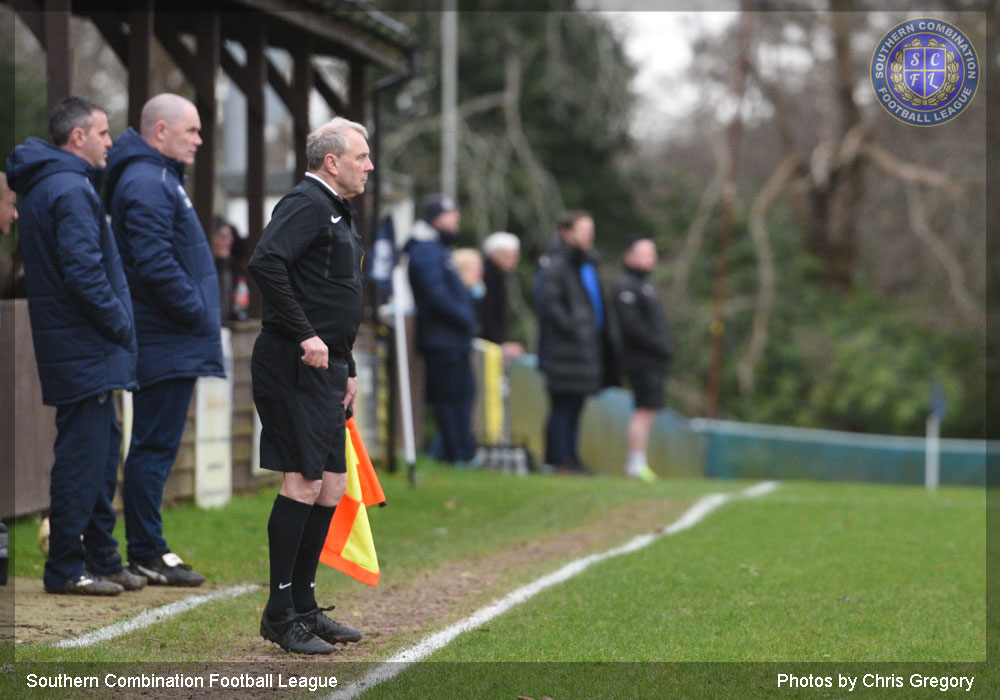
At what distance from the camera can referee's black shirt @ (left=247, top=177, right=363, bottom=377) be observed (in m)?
4.97

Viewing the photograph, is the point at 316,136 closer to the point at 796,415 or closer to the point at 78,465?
the point at 78,465

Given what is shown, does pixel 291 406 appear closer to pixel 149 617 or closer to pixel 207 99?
pixel 149 617

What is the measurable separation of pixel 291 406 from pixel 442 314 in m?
7.30

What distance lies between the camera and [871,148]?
25.2 meters

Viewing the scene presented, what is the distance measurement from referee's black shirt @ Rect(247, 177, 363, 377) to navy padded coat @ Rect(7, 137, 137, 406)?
3.72ft

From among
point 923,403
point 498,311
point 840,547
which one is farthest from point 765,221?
point 840,547

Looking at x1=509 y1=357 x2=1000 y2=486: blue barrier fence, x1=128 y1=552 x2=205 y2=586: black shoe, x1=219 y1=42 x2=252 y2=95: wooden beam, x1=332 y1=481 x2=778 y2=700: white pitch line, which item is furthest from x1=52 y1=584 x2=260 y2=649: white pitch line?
x1=509 y1=357 x2=1000 y2=486: blue barrier fence

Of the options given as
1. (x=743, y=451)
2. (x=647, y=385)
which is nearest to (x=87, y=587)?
(x=647, y=385)

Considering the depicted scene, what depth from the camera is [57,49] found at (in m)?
7.29

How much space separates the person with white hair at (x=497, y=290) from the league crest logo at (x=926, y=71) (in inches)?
284

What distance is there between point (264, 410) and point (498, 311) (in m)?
8.71

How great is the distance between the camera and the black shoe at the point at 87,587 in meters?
6.08

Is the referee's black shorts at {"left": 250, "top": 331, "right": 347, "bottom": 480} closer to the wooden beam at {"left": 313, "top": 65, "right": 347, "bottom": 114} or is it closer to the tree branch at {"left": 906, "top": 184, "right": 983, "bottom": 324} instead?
the wooden beam at {"left": 313, "top": 65, "right": 347, "bottom": 114}

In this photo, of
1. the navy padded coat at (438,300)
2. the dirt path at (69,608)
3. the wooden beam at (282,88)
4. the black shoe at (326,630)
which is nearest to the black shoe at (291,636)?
the black shoe at (326,630)
